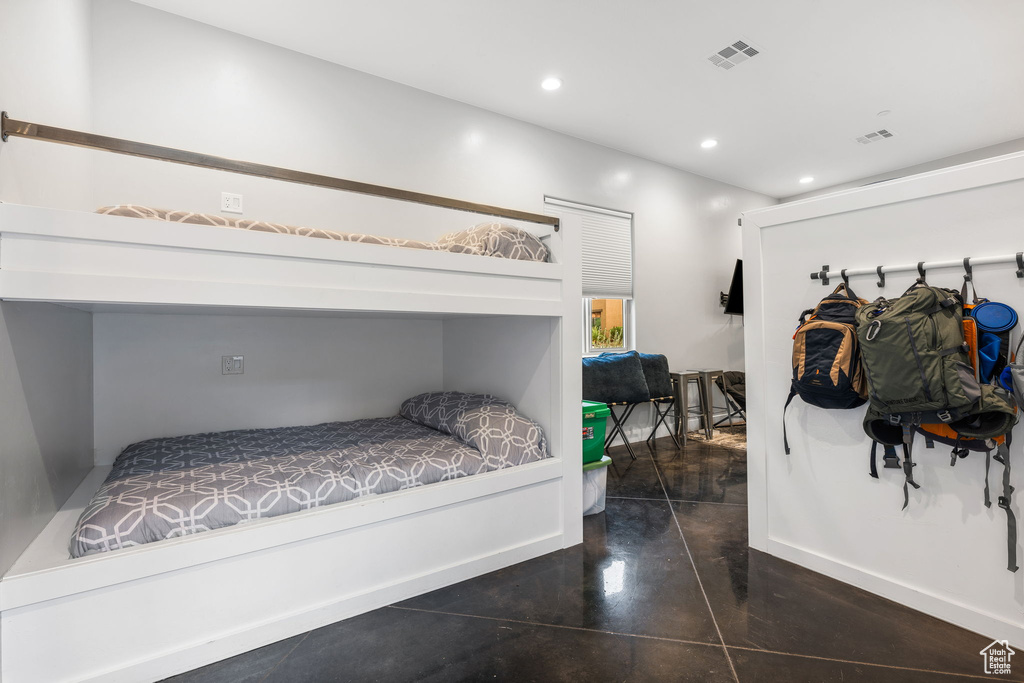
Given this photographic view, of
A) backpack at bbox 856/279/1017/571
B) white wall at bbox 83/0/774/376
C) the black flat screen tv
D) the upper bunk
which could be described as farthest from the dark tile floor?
the black flat screen tv

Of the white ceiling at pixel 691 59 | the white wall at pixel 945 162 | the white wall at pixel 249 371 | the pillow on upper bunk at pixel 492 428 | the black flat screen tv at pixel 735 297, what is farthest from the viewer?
the black flat screen tv at pixel 735 297

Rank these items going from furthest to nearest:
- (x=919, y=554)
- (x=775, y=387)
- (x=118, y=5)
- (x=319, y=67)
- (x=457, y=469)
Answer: (x=319, y=67), (x=118, y=5), (x=775, y=387), (x=457, y=469), (x=919, y=554)

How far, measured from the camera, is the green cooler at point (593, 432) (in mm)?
2699

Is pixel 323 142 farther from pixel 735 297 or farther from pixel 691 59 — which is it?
pixel 735 297

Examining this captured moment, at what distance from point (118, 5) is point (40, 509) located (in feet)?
8.36

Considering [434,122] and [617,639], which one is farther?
[434,122]

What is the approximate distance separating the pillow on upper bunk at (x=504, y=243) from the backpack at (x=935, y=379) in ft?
4.52

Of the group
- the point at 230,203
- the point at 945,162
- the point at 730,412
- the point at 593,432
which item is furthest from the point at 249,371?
the point at 945,162

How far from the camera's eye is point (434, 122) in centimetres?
343

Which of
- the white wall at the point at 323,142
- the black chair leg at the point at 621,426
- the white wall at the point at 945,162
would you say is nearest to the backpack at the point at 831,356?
the black chair leg at the point at 621,426

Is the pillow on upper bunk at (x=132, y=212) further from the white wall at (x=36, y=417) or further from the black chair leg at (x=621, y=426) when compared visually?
the black chair leg at (x=621, y=426)

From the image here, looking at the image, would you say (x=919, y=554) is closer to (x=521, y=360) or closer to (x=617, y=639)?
(x=617, y=639)

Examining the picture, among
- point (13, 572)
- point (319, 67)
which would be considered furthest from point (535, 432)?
point (319, 67)

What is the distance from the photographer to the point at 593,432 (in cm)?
272
